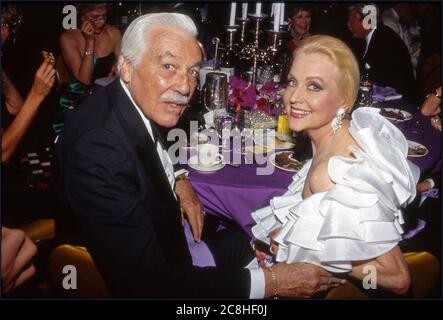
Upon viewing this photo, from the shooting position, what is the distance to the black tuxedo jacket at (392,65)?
470 cm

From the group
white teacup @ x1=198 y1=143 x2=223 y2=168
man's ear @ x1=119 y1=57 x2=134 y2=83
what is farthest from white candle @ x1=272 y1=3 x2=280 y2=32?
man's ear @ x1=119 y1=57 x2=134 y2=83

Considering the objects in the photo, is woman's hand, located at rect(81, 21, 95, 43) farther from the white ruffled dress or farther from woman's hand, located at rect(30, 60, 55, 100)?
the white ruffled dress

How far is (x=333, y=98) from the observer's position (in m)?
1.95

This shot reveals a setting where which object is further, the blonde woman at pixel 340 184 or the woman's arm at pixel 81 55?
the woman's arm at pixel 81 55

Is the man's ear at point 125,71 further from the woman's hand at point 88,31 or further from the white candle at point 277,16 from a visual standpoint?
the woman's hand at point 88,31

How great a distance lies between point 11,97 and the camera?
2.87m

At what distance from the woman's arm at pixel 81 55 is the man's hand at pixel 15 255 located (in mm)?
2757

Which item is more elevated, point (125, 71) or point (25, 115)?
point (125, 71)

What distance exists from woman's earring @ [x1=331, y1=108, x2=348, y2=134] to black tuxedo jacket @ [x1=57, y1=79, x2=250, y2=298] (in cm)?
82

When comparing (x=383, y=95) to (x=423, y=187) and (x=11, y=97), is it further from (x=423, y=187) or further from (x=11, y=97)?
(x=11, y=97)

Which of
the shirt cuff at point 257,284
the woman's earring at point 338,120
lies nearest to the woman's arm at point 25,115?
the shirt cuff at point 257,284

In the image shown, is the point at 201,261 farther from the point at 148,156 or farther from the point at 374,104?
the point at 374,104

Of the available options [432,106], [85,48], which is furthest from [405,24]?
[85,48]

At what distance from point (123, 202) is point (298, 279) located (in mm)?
872
